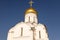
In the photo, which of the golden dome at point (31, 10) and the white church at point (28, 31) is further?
the golden dome at point (31, 10)

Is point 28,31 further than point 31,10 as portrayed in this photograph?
No

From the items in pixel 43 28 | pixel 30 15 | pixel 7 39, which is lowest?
pixel 7 39

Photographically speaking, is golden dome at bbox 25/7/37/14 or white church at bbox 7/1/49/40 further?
golden dome at bbox 25/7/37/14

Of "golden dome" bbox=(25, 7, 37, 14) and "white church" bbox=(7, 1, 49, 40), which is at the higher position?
"golden dome" bbox=(25, 7, 37, 14)

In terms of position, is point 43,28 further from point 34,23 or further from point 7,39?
point 7,39

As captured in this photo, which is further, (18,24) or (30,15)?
(30,15)

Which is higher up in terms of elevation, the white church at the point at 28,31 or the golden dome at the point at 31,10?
the golden dome at the point at 31,10

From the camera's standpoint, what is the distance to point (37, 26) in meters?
23.2

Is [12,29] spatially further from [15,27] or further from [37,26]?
[37,26]

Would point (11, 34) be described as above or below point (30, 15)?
below

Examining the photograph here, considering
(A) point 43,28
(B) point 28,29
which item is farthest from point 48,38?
(B) point 28,29

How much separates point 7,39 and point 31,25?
11.9 ft

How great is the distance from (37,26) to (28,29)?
4.74 feet

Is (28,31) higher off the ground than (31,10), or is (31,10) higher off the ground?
(31,10)
